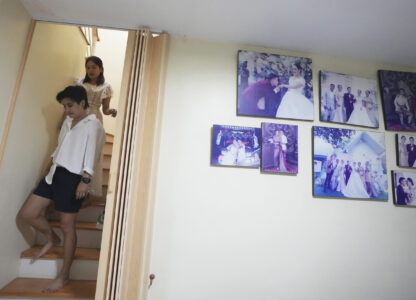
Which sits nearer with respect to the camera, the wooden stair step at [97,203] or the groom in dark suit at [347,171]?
the groom in dark suit at [347,171]

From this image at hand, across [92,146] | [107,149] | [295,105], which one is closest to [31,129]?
[92,146]

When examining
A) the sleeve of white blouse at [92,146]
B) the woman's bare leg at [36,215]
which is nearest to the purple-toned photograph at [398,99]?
the sleeve of white blouse at [92,146]

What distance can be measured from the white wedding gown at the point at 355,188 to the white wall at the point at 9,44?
8.18ft

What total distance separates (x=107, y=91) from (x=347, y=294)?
104 inches

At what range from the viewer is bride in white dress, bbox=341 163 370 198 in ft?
5.67

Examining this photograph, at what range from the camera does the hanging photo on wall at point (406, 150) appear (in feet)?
6.00

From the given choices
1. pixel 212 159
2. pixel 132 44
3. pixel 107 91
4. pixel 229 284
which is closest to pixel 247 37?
pixel 132 44

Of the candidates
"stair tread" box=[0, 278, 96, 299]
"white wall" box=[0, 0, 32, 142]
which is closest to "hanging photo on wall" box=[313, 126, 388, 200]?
"stair tread" box=[0, 278, 96, 299]

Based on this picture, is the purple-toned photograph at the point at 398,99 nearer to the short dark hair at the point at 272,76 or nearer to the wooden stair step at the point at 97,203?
the short dark hair at the point at 272,76

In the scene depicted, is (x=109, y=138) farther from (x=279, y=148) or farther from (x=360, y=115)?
(x=360, y=115)

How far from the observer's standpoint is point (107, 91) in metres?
2.08

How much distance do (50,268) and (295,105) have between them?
7.55ft

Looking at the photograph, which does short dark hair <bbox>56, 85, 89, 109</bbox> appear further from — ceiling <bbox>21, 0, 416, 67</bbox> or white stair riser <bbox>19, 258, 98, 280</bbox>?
white stair riser <bbox>19, 258, 98, 280</bbox>

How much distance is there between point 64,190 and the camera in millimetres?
1565
